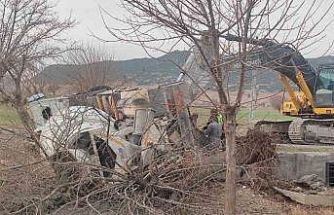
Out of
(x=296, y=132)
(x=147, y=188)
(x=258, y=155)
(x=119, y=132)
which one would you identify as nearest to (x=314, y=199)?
(x=258, y=155)

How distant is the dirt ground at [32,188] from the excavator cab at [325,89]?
6614 millimetres

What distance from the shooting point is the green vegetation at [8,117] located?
8.84m

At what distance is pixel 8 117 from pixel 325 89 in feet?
28.9

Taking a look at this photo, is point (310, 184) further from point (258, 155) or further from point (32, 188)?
point (32, 188)

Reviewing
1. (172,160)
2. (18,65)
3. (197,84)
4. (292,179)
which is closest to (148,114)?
(172,160)

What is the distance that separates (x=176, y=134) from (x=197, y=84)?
3382 millimetres

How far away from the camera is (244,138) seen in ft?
30.7

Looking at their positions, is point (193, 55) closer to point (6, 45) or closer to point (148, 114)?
point (148, 114)

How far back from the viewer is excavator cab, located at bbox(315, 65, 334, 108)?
1466cm

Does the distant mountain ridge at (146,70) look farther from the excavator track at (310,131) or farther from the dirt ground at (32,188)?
the excavator track at (310,131)

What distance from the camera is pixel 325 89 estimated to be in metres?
14.8

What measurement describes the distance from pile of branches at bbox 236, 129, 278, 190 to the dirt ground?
1.75 feet

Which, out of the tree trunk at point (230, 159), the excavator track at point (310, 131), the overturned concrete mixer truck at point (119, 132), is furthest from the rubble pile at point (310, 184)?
the excavator track at point (310, 131)

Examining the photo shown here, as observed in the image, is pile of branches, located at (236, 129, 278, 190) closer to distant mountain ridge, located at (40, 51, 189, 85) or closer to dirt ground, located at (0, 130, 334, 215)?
dirt ground, located at (0, 130, 334, 215)
